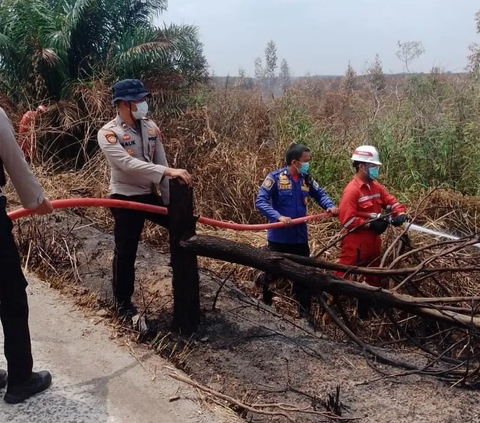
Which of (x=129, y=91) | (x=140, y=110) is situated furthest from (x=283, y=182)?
(x=129, y=91)

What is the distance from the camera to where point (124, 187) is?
3.82 m

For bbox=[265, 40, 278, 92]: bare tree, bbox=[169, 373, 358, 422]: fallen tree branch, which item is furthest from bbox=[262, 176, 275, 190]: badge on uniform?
bbox=[265, 40, 278, 92]: bare tree

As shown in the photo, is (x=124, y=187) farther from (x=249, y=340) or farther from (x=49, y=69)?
(x=49, y=69)

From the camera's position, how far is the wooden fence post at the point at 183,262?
3.61 metres

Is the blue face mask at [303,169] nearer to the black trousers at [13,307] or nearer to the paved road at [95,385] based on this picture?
the paved road at [95,385]

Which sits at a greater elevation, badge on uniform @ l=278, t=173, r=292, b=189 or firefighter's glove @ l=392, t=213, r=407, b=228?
badge on uniform @ l=278, t=173, r=292, b=189

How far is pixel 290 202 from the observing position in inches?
189

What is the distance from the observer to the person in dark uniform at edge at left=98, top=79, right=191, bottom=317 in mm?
3619

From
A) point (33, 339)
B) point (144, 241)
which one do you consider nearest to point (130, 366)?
point (33, 339)

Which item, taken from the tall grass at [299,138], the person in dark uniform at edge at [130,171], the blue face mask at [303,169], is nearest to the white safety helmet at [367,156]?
the blue face mask at [303,169]

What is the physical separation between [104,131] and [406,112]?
593 centimetres

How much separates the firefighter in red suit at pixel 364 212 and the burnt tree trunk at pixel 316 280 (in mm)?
1056

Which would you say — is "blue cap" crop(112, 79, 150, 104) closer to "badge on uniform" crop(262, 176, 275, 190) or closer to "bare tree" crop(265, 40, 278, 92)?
"badge on uniform" crop(262, 176, 275, 190)

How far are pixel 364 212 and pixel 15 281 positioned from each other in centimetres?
291
